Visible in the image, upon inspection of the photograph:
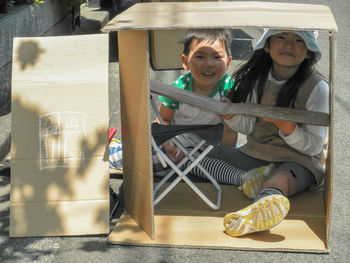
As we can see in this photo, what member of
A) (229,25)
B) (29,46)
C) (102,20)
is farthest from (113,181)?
(102,20)

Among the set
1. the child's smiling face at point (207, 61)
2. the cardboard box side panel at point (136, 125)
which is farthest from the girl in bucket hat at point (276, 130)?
the cardboard box side panel at point (136, 125)

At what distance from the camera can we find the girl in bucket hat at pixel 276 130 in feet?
10.3

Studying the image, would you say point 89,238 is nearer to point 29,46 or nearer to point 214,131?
point 214,131

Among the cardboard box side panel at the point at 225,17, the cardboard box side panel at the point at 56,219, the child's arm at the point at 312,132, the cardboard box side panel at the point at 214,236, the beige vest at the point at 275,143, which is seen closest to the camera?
the cardboard box side panel at the point at 225,17

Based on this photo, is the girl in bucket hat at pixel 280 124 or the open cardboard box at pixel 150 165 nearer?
the open cardboard box at pixel 150 165

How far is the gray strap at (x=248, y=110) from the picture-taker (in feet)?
9.37

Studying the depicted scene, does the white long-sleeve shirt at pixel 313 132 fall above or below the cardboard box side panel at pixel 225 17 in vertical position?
below

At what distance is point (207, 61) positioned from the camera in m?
3.54

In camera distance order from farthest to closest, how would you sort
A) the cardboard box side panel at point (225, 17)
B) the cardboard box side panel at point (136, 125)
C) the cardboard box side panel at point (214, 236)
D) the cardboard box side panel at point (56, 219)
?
the cardboard box side panel at point (56, 219) < the cardboard box side panel at point (214, 236) < the cardboard box side panel at point (136, 125) < the cardboard box side panel at point (225, 17)

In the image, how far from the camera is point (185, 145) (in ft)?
11.6

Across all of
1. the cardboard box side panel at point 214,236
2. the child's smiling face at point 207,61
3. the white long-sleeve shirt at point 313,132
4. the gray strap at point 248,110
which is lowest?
the cardboard box side panel at point 214,236

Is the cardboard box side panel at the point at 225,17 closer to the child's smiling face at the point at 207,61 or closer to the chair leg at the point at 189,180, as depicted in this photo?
the child's smiling face at the point at 207,61

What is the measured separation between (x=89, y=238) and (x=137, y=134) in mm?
612

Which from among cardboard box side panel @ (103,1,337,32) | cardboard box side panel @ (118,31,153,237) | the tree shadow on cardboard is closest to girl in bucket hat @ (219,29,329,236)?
cardboard box side panel @ (103,1,337,32)
